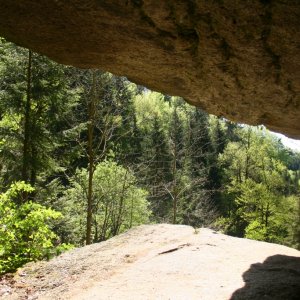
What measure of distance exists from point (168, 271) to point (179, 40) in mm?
5737

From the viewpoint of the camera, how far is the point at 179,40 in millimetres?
4227

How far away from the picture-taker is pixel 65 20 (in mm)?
4016

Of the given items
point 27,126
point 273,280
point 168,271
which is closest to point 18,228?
point 168,271

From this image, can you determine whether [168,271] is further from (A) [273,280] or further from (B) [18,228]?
(B) [18,228]

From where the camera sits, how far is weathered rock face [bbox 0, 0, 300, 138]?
3627 millimetres

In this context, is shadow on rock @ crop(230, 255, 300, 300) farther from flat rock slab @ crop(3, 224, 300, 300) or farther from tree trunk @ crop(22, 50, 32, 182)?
tree trunk @ crop(22, 50, 32, 182)

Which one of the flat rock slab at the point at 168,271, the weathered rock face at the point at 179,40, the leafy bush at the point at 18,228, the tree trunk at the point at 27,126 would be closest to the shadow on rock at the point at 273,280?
the flat rock slab at the point at 168,271

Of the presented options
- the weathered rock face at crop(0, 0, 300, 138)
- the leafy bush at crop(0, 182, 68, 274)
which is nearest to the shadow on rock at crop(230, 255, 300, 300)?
the weathered rock face at crop(0, 0, 300, 138)

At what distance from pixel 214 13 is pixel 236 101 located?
2.46 m

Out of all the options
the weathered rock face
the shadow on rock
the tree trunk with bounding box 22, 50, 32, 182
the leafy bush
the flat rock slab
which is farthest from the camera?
the tree trunk with bounding box 22, 50, 32, 182

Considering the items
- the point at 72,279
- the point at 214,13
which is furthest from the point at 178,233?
the point at 214,13

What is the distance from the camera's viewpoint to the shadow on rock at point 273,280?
6.55 meters

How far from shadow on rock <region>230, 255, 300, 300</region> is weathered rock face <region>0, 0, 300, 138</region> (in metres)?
3.27

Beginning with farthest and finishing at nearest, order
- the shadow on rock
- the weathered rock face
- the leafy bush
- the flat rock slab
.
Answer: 1. the leafy bush
2. the flat rock slab
3. the shadow on rock
4. the weathered rock face
